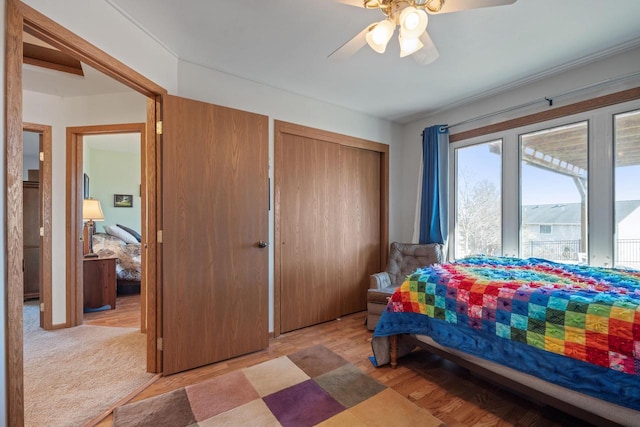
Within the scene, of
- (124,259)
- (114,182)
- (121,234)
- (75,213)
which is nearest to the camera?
(75,213)

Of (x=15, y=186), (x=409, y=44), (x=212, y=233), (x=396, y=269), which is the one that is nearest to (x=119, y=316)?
(x=212, y=233)

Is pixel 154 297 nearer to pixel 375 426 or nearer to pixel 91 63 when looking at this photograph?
pixel 91 63

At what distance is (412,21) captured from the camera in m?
1.33

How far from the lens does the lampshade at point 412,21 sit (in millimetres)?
1312

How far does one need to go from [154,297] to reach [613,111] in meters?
3.96

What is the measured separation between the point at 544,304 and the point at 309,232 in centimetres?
215

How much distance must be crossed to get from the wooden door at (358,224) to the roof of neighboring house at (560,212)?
5.48 ft

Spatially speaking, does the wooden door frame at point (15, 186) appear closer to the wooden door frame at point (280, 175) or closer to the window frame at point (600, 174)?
the wooden door frame at point (280, 175)

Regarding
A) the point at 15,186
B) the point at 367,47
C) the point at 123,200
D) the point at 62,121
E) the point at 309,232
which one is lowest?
the point at 309,232

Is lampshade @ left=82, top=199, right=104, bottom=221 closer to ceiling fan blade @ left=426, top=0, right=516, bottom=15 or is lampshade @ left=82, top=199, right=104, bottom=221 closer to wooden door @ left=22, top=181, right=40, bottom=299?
wooden door @ left=22, top=181, right=40, bottom=299

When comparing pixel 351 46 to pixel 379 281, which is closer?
pixel 351 46

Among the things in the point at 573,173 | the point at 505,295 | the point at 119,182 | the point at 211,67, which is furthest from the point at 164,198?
the point at 119,182

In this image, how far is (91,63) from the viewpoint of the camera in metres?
1.65

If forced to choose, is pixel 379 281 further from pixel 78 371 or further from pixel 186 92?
pixel 78 371
